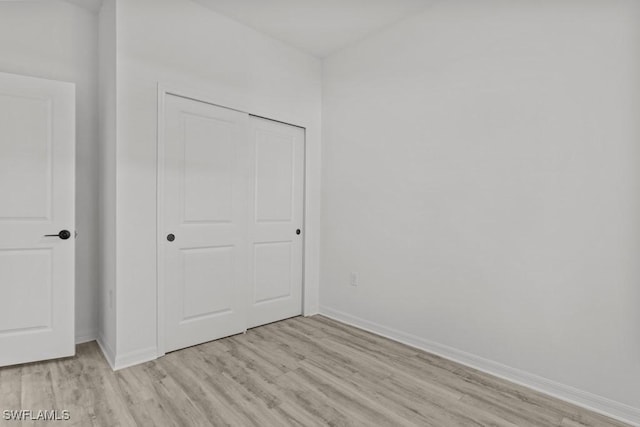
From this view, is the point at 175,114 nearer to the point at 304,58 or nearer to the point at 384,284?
the point at 304,58

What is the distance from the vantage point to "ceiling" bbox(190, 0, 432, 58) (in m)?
2.71

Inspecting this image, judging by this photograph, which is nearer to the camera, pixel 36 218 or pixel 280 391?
pixel 280 391

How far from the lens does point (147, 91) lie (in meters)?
2.45

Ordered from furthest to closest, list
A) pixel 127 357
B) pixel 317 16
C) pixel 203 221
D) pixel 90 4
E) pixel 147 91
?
pixel 317 16 < pixel 203 221 < pixel 90 4 < pixel 147 91 < pixel 127 357

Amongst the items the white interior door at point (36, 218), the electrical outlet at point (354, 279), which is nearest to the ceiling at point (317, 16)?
the white interior door at point (36, 218)

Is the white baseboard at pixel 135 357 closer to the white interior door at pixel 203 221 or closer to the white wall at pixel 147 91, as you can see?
the white wall at pixel 147 91

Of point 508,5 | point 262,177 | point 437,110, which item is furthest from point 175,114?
point 508,5

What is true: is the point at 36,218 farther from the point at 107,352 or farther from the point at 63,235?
the point at 107,352

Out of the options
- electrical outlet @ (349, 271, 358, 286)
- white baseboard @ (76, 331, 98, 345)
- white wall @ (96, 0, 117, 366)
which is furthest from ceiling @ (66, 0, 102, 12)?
electrical outlet @ (349, 271, 358, 286)

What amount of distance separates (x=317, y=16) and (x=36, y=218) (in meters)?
2.76

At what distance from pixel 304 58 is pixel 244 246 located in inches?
83.4

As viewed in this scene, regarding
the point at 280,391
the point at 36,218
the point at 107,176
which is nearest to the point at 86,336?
the point at 36,218

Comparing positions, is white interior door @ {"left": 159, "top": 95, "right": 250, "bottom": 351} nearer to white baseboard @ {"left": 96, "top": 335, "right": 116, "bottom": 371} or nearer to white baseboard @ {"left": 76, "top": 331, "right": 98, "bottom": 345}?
white baseboard @ {"left": 96, "top": 335, "right": 116, "bottom": 371}

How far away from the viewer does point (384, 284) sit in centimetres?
307
